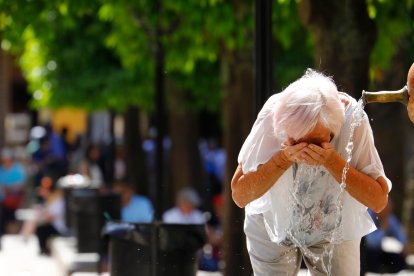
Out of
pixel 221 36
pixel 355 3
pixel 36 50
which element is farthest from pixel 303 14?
pixel 36 50

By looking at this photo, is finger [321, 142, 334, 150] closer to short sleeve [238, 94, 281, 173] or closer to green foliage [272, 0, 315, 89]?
short sleeve [238, 94, 281, 173]

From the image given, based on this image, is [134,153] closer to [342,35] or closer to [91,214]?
[91,214]

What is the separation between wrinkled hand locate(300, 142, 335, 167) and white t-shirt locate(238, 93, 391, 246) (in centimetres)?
18

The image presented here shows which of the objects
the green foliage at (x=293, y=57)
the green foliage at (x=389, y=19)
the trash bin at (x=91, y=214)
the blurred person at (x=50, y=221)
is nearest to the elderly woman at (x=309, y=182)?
the green foliage at (x=389, y=19)

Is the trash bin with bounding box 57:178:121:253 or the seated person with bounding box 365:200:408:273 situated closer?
the seated person with bounding box 365:200:408:273

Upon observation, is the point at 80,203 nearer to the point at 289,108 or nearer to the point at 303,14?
the point at 303,14

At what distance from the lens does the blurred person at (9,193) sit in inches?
810

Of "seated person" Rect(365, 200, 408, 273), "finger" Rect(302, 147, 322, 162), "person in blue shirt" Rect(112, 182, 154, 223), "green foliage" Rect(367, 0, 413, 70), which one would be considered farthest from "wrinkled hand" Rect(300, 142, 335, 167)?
"person in blue shirt" Rect(112, 182, 154, 223)

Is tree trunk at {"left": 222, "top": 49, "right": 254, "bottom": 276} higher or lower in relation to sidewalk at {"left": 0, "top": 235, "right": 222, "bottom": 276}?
higher

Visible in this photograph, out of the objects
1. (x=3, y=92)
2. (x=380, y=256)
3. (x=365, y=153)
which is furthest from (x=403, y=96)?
(x=3, y=92)

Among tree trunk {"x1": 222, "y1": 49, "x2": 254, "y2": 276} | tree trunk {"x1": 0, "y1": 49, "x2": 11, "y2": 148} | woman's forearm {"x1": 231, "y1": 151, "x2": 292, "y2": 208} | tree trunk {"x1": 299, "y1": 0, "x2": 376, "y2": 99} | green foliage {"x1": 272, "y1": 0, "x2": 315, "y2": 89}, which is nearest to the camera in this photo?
woman's forearm {"x1": 231, "y1": 151, "x2": 292, "y2": 208}

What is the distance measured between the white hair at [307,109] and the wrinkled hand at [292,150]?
0.04 metres

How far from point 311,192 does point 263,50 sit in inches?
93.9

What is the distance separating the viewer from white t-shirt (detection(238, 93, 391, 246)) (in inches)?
209
